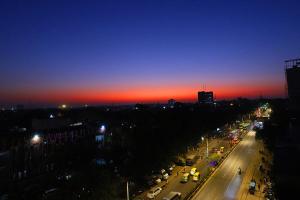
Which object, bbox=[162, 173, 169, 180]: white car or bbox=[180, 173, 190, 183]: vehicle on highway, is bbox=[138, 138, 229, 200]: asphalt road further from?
bbox=[162, 173, 169, 180]: white car

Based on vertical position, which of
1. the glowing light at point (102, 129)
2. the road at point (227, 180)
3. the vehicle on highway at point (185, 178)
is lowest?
the road at point (227, 180)

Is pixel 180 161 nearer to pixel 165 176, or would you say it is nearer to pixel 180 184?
pixel 165 176

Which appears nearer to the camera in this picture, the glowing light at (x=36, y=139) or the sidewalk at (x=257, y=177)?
the sidewalk at (x=257, y=177)

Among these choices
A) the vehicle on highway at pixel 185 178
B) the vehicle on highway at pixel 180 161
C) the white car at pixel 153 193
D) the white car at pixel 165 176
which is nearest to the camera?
the white car at pixel 153 193

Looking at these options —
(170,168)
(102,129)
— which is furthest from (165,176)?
(102,129)

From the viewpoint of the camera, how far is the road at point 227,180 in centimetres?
3164

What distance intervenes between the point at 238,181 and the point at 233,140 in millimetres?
36553

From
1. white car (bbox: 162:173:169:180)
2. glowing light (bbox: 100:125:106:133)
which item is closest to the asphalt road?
white car (bbox: 162:173:169:180)

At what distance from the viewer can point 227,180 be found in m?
37.5

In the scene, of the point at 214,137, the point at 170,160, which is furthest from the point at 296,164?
the point at 214,137

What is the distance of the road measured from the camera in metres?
31.6

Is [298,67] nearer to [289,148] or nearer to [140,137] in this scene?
[289,148]

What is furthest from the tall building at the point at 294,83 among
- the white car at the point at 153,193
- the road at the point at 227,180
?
the white car at the point at 153,193

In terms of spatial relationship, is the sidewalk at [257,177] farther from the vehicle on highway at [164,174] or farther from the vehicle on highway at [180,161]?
the vehicle on highway at [180,161]
